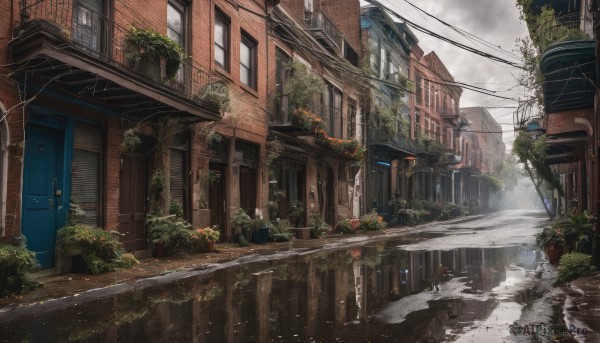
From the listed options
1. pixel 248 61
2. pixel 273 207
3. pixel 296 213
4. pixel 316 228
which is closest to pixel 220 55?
pixel 248 61

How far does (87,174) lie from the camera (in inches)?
410

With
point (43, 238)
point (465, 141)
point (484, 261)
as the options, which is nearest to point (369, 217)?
point (484, 261)

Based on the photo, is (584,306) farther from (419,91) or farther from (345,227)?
(419,91)

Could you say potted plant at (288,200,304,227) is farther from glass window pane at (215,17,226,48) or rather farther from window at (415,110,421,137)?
window at (415,110,421,137)

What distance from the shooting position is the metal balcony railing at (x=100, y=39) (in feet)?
28.2

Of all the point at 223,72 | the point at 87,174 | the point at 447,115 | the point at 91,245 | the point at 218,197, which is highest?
the point at 447,115

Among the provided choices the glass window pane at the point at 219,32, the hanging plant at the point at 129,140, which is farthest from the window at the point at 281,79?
the hanging plant at the point at 129,140

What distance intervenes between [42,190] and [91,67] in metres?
2.53

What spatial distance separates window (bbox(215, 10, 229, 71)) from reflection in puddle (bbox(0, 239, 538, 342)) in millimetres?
7997

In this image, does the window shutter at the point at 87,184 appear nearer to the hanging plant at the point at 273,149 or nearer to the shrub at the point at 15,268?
the shrub at the point at 15,268

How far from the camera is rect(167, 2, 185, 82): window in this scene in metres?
13.3

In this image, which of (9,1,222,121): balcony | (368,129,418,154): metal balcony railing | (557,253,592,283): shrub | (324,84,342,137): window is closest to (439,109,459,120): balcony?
(368,129,418,154): metal balcony railing

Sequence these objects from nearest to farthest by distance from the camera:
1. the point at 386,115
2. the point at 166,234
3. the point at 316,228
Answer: the point at 166,234
the point at 316,228
the point at 386,115

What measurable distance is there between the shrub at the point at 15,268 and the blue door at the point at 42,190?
1.66m
